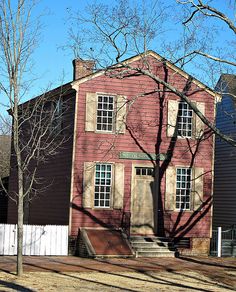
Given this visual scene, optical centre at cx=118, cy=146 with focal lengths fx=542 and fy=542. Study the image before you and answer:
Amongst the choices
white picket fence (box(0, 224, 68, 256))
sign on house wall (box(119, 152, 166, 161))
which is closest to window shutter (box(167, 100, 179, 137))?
sign on house wall (box(119, 152, 166, 161))

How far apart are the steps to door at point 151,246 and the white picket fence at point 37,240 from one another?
8.58ft

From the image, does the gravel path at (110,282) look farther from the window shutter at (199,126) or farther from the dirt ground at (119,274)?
the window shutter at (199,126)

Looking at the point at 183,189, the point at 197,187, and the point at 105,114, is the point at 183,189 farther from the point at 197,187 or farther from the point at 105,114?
the point at 105,114

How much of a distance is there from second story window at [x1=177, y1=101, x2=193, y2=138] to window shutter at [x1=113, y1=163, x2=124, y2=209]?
2.97 meters

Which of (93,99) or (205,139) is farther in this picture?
(205,139)

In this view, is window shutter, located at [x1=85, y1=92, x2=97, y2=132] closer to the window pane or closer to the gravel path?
the window pane

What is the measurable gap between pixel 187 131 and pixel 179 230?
3.97 meters

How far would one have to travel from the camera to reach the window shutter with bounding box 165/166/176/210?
21.2 m

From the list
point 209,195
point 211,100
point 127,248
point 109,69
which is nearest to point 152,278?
point 127,248

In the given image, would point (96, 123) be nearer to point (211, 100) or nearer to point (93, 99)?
point (93, 99)

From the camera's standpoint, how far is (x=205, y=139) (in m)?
22.0

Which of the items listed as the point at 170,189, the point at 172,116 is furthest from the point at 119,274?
the point at 172,116

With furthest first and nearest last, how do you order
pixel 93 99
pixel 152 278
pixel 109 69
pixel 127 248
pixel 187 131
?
pixel 187 131, pixel 93 99, pixel 127 248, pixel 109 69, pixel 152 278

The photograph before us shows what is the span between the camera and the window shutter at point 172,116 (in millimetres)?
21562
